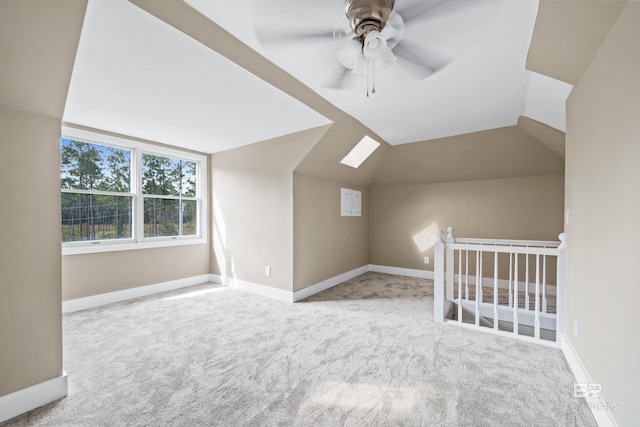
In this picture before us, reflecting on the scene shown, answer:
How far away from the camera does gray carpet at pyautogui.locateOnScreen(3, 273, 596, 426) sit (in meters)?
1.65

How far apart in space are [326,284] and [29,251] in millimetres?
3449

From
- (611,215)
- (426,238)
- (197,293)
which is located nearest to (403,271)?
(426,238)

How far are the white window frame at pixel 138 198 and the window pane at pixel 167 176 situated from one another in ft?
0.24

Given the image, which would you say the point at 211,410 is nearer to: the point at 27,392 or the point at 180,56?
the point at 27,392

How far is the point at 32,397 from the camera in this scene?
5.59 ft

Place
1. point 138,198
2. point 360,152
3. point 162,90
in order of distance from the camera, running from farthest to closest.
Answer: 1. point 360,152
2. point 138,198
3. point 162,90

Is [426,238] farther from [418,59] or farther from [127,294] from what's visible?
[127,294]

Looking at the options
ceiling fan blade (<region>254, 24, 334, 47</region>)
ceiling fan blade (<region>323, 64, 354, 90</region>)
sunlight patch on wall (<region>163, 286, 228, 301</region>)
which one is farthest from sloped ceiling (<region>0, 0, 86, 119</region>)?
sunlight patch on wall (<region>163, 286, 228, 301</region>)

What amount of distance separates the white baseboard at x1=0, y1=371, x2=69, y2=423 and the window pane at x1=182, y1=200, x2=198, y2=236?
2.92m

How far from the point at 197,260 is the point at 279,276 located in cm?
168

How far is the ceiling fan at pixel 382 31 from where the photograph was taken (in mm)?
1122

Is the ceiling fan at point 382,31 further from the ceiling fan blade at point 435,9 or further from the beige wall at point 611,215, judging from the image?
the beige wall at point 611,215

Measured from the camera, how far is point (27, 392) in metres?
1.68

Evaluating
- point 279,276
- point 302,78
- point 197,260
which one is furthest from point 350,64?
point 197,260
